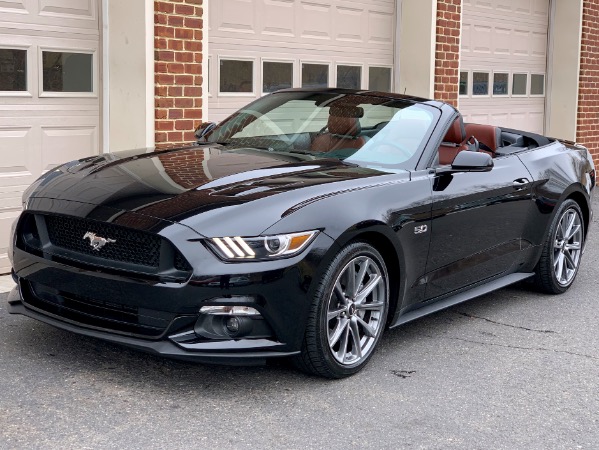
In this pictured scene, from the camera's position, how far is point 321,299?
183 inches

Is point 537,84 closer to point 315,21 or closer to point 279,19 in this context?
point 315,21

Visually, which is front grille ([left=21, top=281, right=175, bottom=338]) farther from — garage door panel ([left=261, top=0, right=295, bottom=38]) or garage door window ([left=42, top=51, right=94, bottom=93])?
garage door panel ([left=261, top=0, right=295, bottom=38])

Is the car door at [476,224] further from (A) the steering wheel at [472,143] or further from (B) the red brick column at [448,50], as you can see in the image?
(B) the red brick column at [448,50]

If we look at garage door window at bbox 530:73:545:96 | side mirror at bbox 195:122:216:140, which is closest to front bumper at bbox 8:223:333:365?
side mirror at bbox 195:122:216:140

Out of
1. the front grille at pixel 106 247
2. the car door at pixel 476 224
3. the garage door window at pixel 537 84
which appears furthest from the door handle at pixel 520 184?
the garage door window at pixel 537 84

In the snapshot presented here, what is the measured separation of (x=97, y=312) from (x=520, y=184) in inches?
125

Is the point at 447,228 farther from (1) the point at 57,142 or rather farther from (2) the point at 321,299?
(1) the point at 57,142

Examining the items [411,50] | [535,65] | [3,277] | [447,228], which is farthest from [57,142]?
[535,65]

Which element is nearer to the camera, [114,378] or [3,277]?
[114,378]

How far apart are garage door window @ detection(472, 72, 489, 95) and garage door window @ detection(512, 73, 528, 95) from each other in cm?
97

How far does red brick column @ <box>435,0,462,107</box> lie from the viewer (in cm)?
1142

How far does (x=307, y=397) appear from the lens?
463cm

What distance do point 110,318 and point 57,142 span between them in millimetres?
3381

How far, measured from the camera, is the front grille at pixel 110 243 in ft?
14.6
